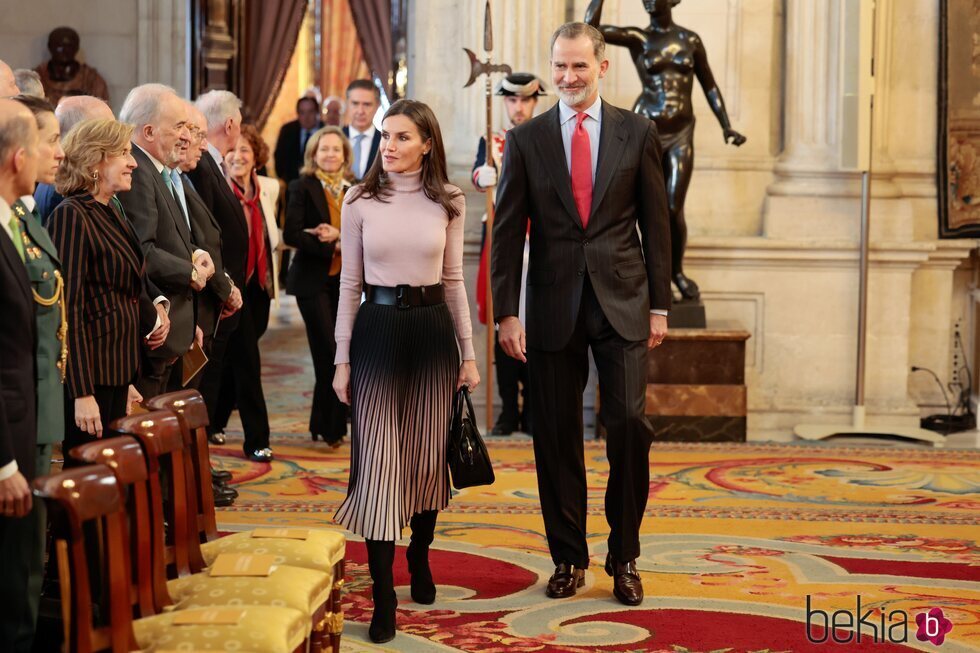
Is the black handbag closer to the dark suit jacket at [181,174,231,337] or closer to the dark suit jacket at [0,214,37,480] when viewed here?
the dark suit jacket at [0,214,37,480]

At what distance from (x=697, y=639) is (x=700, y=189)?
474cm

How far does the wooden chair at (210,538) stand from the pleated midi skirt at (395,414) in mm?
432

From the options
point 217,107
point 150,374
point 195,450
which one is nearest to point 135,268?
point 150,374

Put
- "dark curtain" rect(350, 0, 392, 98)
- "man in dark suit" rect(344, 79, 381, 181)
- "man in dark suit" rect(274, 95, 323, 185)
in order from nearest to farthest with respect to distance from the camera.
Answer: "man in dark suit" rect(344, 79, 381, 181), "man in dark suit" rect(274, 95, 323, 185), "dark curtain" rect(350, 0, 392, 98)

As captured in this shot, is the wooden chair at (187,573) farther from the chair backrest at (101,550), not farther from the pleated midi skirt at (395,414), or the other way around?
the pleated midi skirt at (395,414)

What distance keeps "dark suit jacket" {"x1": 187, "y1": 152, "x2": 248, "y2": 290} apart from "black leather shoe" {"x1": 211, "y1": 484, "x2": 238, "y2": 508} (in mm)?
901

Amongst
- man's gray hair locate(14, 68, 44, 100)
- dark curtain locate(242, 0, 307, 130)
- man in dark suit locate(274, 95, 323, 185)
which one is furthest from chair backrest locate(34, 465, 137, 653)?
dark curtain locate(242, 0, 307, 130)

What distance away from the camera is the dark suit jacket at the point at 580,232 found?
446 cm

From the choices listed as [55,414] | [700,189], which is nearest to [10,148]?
[55,414]

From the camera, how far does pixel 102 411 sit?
14.3 feet

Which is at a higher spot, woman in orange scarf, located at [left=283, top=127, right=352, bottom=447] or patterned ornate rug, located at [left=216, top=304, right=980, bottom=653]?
woman in orange scarf, located at [left=283, top=127, right=352, bottom=447]

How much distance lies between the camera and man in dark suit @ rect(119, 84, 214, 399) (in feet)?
15.7

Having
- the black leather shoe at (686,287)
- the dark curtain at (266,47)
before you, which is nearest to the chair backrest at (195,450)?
the black leather shoe at (686,287)

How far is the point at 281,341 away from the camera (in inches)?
478
